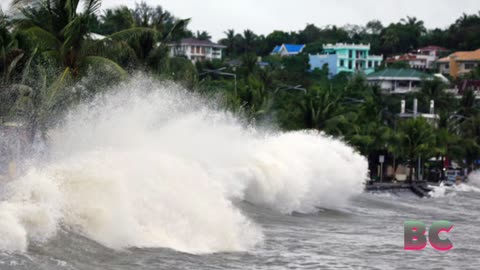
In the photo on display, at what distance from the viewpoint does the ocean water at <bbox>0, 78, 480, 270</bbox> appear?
1691 centimetres

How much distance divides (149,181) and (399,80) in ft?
391

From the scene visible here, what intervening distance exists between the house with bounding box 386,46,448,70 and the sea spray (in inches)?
5256

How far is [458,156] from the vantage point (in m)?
98.0

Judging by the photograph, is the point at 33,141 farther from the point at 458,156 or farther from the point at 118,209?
the point at 458,156

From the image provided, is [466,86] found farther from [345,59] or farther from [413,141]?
[413,141]

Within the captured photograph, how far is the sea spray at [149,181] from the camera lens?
57.0ft

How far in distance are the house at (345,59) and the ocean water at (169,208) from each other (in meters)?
119

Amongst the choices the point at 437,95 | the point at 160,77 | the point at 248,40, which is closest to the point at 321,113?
the point at 160,77

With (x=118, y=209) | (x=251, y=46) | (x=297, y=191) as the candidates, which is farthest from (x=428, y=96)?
(x=118, y=209)

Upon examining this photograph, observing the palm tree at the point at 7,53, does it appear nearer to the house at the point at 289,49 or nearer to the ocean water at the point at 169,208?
the ocean water at the point at 169,208

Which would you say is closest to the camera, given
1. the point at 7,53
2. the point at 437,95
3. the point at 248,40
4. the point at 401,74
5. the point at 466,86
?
the point at 7,53

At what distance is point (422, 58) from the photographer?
17450cm

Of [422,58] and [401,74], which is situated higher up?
[422,58]

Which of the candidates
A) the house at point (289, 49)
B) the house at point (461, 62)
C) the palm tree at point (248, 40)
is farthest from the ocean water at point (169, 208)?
the palm tree at point (248, 40)
